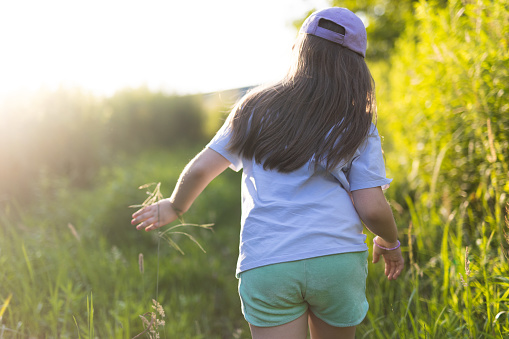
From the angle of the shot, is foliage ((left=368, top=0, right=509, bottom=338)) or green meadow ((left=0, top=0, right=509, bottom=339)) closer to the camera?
foliage ((left=368, top=0, right=509, bottom=338))

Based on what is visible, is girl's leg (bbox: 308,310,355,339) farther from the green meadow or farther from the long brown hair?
the long brown hair

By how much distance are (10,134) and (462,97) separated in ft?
17.7

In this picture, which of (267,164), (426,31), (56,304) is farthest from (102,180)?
(267,164)

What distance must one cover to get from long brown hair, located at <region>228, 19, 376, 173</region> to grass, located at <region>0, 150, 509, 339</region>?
524 mm

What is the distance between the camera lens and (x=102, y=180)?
673 centimetres

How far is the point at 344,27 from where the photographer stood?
67.0 inches

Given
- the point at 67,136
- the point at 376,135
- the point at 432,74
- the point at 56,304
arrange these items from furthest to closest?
1. the point at 67,136
2. the point at 432,74
3. the point at 56,304
4. the point at 376,135

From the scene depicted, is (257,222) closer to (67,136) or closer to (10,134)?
(10,134)

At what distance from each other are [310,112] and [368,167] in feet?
0.99

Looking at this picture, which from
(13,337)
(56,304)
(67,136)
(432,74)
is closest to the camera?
(13,337)

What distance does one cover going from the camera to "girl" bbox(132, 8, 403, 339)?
154cm

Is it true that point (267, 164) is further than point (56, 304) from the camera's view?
No

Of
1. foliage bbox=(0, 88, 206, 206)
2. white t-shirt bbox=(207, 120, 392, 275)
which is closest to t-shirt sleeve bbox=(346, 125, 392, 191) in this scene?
white t-shirt bbox=(207, 120, 392, 275)

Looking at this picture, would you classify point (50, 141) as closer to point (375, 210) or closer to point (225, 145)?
point (225, 145)
